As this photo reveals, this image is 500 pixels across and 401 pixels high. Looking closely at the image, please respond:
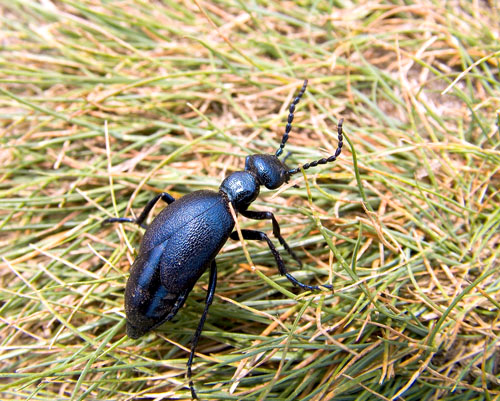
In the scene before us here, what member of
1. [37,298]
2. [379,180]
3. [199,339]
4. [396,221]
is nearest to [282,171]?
[379,180]

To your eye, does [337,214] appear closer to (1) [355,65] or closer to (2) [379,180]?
(2) [379,180]

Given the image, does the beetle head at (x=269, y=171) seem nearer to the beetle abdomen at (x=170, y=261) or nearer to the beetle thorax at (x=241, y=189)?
the beetle thorax at (x=241, y=189)

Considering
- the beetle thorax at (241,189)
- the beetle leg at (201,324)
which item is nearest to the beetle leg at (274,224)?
the beetle thorax at (241,189)

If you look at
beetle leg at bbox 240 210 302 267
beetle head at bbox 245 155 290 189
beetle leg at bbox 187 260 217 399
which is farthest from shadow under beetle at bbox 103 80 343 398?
beetle head at bbox 245 155 290 189

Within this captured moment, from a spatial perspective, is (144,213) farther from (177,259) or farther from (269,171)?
(269,171)

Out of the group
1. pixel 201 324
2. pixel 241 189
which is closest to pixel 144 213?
pixel 241 189

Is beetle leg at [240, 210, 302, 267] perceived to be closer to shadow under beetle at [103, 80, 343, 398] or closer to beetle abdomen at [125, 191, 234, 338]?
shadow under beetle at [103, 80, 343, 398]

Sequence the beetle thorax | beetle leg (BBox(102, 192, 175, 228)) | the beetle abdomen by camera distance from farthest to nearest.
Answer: beetle leg (BBox(102, 192, 175, 228)) < the beetle thorax < the beetle abdomen

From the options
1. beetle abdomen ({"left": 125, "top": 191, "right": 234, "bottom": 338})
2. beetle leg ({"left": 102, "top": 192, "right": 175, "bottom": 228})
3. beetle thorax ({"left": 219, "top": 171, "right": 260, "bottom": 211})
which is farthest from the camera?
beetle leg ({"left": 102, "top": 192, "right": 175, "bottom": 228})
